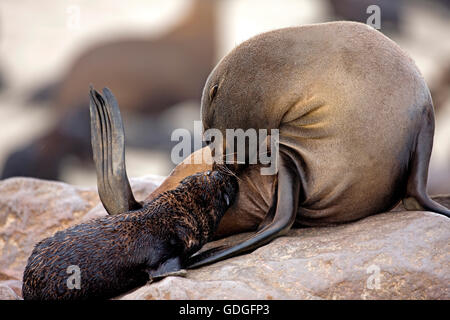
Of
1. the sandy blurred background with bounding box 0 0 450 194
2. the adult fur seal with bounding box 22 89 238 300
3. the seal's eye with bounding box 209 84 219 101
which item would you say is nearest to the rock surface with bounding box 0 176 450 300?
the adult fur seal with bounding box 22 89 238 300

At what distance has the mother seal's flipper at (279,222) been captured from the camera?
356cm

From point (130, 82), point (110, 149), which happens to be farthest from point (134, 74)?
point (110, 149)

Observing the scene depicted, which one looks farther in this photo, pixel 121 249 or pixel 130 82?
pixel 130 82

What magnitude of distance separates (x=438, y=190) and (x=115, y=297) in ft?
23.0

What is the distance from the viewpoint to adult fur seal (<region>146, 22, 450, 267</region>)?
3.76 meters

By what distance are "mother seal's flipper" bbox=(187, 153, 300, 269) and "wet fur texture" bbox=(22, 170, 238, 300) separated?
5.8 inches

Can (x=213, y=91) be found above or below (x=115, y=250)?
above

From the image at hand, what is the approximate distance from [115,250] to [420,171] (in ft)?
5.79

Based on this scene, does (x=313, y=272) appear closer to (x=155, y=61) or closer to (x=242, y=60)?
(x=242, y=60)

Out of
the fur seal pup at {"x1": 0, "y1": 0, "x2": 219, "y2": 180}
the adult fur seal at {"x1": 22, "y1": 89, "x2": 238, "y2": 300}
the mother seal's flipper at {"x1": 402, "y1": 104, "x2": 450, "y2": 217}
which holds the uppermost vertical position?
the mother seal's flipper at {"x1": 402, "y1": 104, "x2": 450, "y2": 217}

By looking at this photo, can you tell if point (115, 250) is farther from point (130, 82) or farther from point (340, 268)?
point (130, 82)

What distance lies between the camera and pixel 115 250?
3.43 meters

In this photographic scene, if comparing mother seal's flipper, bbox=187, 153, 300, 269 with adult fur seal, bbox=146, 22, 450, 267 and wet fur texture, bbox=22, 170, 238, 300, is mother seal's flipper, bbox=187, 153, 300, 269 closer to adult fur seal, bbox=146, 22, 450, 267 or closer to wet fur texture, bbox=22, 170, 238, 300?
adult fur seal, bbox=146, 22, 450, 267

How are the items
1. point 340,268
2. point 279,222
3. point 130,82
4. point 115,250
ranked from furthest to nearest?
point 130,82 → point 279,222 → point 115,250 → point 340,268
